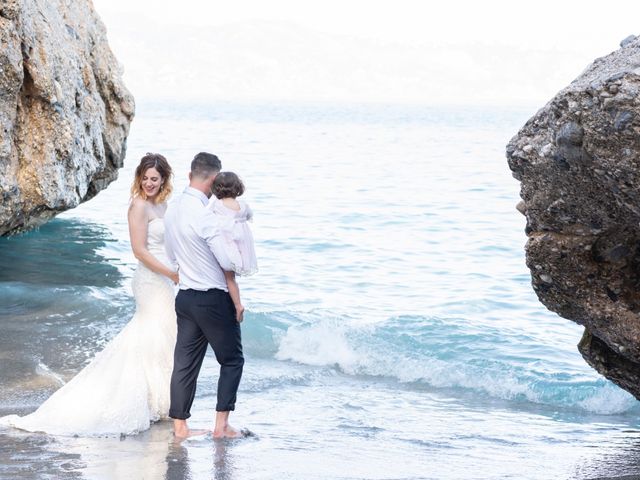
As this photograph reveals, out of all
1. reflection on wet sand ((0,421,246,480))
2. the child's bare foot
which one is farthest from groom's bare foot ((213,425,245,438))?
the child's bare foot

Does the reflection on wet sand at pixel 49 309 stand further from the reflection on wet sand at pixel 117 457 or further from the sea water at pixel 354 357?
the reflection on wet sand at pixel 117 457

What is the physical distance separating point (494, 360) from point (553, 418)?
95.7 inches

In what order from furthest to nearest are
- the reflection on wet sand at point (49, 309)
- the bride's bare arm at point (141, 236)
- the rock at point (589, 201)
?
the reflection on wet sand at point (49, 309) < the bride's bare arm at point (141, 236) < the rock at point (589, 201)

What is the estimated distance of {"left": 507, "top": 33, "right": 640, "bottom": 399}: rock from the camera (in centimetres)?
491

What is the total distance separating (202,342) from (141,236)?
94cm

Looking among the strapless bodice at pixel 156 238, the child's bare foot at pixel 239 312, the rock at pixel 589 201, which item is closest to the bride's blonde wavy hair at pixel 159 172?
the strapless bodice at pixel 156 238

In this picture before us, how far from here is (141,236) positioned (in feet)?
23.3

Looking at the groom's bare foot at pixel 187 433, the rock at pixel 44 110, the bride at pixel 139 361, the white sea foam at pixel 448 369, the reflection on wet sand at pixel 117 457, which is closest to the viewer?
the reflection on wet sand at pixel 117 457

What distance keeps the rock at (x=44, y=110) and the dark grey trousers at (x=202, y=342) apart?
15.4 feet

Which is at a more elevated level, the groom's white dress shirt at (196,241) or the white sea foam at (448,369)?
the groom's white dress shirt at (196,241)

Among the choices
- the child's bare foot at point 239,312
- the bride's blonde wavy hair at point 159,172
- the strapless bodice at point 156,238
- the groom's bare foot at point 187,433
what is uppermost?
the bride's blonde wavy hair at point 159,172

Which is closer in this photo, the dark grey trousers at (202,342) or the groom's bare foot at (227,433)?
the dark grey trousers at (202,342)

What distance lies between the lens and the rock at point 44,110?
10375mm

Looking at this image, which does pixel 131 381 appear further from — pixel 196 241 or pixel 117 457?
pixel 196 241
